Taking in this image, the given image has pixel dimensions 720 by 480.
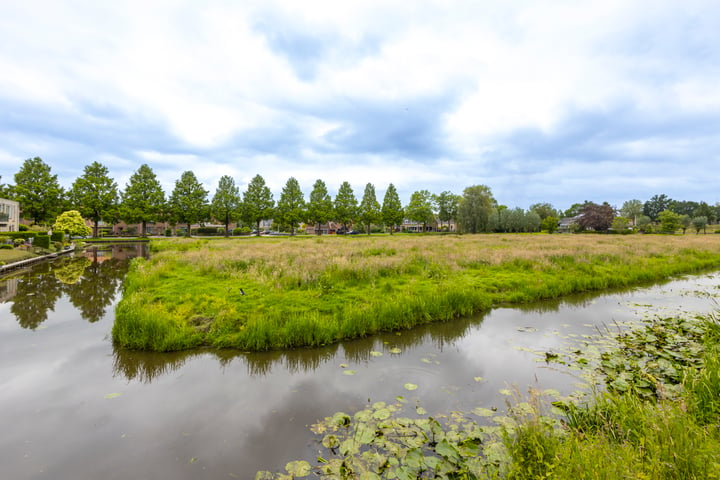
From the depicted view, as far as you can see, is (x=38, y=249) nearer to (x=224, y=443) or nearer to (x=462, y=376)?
(x=224, y=443)

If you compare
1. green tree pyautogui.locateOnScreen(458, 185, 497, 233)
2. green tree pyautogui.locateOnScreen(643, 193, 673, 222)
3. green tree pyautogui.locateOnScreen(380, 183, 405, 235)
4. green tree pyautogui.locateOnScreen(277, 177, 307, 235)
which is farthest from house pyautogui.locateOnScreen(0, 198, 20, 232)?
green tree pyautogui.locateOnScreen(643, 193, 673, 222)

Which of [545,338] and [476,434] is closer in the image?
[476,434]

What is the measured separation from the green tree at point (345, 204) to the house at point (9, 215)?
5850 centimetres

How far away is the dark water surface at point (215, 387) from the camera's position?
3.99 m

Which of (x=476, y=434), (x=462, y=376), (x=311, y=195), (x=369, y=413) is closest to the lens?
(x=476, y=434)

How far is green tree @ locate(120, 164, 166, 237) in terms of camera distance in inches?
2311

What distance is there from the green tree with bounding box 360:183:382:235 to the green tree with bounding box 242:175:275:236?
75.2 ft

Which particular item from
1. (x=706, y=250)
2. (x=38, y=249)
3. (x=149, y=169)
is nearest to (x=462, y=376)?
(x=706, y=250)

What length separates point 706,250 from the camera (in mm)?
25625

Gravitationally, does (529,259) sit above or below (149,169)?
below

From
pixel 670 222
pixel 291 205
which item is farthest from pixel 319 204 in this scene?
pixel 670 222

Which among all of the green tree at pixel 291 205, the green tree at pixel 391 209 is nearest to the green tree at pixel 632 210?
the green tree at pixel 391 209

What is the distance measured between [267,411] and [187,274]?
11.3m

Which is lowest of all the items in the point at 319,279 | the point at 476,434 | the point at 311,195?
the point at 476,434
